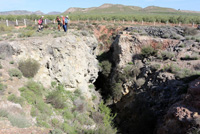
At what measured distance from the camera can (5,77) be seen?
29.3 feet

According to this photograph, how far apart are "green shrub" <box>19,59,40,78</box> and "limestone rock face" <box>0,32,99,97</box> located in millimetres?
529

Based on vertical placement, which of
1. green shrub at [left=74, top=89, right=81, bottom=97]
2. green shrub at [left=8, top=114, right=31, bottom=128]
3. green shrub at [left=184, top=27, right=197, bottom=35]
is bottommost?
green shrub at [left=74, top=89, right=81, bottom=97]

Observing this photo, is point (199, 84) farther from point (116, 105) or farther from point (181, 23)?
point (181, 23)

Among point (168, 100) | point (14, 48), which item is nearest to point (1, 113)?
point (14, 48)

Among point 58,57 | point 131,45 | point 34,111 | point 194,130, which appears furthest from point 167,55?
point 34,111

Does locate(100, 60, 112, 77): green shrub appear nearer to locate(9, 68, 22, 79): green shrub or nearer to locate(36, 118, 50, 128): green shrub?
locate(9, 68, 22, 79): green shrub

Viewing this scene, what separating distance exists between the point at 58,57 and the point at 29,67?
3.12 metres

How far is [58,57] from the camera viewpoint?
511 inches

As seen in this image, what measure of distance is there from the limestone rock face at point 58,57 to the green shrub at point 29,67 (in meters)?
0.53

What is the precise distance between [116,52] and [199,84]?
1311 centimetres

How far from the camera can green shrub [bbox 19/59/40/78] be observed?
33.0ft

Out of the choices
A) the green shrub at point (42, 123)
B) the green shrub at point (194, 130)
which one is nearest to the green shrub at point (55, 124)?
the green shrub at point (42, 123)

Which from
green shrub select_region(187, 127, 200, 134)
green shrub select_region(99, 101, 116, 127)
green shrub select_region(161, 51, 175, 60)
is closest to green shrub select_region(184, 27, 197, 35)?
green shrub select_region(161, 51, 175, 60)

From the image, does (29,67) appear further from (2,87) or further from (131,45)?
(131,45)
